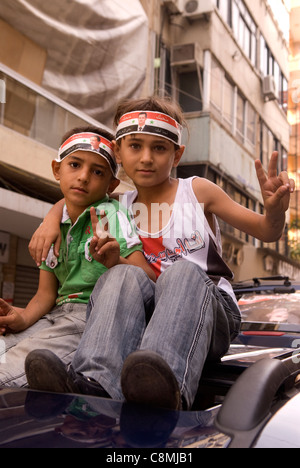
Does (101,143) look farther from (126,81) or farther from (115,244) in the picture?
(126,81)

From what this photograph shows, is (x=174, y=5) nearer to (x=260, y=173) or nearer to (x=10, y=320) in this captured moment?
(x=260, y=173)

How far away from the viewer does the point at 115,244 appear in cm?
183

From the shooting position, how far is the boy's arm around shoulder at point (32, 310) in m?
2.13

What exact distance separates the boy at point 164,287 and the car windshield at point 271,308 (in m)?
0.98

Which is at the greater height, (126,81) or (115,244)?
(126,81)

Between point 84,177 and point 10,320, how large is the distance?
0.69 meters

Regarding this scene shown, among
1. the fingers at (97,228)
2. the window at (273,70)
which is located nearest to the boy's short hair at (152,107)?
the fingers at (97,228)

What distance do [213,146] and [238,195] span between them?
3.15 meters

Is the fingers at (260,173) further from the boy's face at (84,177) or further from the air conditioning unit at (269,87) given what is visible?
the air conditioning unit at (269,87)

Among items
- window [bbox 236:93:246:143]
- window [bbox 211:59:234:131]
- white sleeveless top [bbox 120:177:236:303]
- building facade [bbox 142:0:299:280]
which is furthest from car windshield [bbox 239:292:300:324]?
window [bbox 236:93:246:143]

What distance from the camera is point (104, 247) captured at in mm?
1803

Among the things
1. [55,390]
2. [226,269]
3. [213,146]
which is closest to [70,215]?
[226,269]

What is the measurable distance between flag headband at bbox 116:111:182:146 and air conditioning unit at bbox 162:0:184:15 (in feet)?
40.8
